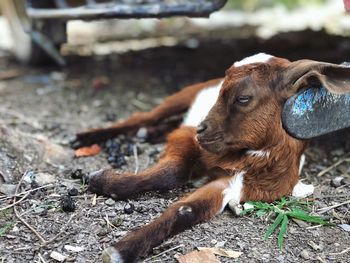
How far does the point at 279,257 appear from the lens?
9.03 feet

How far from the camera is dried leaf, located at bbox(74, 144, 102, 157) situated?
3.79 m

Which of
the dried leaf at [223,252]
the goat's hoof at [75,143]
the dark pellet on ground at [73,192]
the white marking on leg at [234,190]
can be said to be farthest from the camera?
the goat's hoof at [75,143]

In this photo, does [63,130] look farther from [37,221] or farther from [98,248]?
[98,248]

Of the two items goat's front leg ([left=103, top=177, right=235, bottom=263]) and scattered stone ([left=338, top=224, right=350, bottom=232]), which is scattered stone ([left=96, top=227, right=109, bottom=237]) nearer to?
goat's front leg ([left=103, top=177, right=235, bottom=263])

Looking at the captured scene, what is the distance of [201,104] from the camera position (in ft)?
12.5

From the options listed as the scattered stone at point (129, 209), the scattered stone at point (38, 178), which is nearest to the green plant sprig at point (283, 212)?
the scattered stone at point (129, 209)

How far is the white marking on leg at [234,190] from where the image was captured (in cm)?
306

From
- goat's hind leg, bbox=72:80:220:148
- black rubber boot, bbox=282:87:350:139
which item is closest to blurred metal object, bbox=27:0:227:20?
goat's hind leg, bbox=72:80:220:148

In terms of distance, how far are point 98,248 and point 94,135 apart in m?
1.30

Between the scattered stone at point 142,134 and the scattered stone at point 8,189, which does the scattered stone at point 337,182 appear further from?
the scattered stone at point 8,189

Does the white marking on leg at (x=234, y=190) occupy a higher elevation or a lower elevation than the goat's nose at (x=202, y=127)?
lower

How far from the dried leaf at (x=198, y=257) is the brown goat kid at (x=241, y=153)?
143 mm

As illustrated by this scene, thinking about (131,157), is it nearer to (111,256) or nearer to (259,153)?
(259,153)

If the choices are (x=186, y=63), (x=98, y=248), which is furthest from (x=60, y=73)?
(x=98, y=248)
